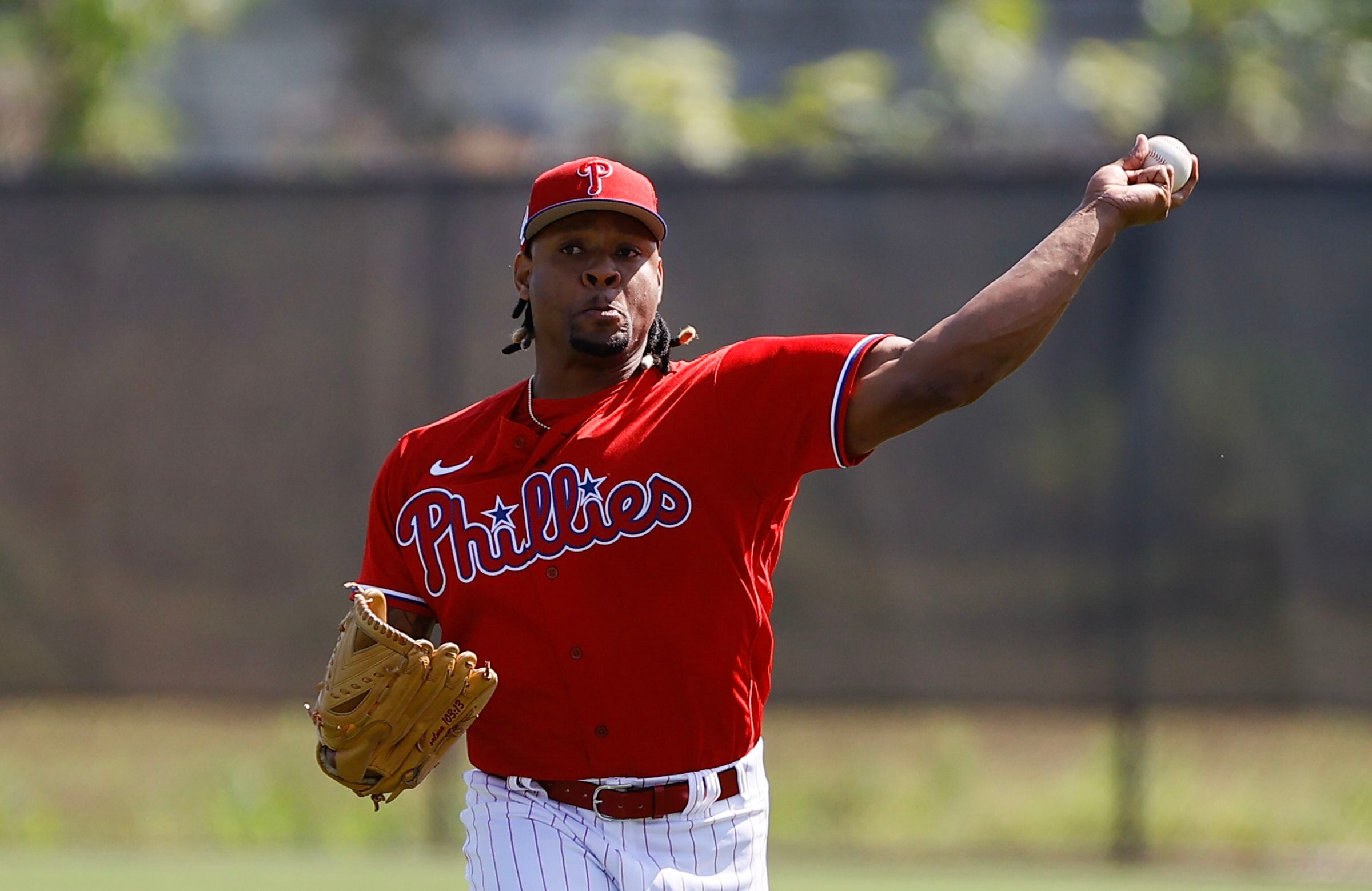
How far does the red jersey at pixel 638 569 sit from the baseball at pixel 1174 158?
586 mm

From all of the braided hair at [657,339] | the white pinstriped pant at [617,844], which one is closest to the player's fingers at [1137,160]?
the braided hair at [657,339]

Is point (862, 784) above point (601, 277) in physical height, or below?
below

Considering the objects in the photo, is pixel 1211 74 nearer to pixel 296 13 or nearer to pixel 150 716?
pixel 150 716

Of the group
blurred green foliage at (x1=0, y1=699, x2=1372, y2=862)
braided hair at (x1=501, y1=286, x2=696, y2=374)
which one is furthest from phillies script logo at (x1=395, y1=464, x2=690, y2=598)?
blurred green foliage at (x1=0, y1=699, x2=1372, y2=862)

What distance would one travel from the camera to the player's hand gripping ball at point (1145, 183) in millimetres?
2768

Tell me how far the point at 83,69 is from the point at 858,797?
11.3 meters

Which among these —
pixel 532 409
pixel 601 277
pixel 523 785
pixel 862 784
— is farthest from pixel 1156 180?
pixel 862 784

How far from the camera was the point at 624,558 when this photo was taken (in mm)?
3084

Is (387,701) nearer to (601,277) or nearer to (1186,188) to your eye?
(601,277)

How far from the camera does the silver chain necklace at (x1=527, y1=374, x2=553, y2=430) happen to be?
3.29 meters

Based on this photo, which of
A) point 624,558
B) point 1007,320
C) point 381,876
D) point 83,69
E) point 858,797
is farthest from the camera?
point 83,69

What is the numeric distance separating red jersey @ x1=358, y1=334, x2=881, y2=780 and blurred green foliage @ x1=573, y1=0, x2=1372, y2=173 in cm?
1174

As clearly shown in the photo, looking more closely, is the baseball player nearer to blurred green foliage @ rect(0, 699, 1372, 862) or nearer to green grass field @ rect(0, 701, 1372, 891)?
green grass field @ rect(0, 701, 1372, 891)

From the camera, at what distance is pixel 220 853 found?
6.32m
